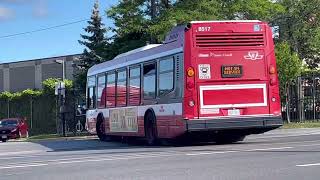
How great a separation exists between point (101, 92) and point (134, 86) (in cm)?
428

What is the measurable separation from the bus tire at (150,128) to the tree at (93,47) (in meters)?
19.3

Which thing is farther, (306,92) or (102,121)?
(306,92)

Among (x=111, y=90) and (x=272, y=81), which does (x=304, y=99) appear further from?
(x=272, y=81)

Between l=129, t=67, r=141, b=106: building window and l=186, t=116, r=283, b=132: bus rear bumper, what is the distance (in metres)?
3.86

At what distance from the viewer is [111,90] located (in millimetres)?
24469

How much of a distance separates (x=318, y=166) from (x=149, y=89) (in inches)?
369

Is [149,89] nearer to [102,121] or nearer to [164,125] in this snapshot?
[164,125]

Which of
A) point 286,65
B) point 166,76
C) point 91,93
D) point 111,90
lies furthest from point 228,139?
point 286,65

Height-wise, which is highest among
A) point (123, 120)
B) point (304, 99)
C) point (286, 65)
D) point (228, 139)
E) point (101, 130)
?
point (286, 65)

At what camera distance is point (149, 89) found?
20.6 meters

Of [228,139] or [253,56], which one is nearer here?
[253,56]

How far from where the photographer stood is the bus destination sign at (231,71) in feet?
61.0

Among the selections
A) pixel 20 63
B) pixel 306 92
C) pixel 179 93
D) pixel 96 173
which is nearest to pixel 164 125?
pixel 179 93

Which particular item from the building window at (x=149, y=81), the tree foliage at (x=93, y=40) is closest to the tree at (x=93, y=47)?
the tree foliage at (x=93, y=40)
